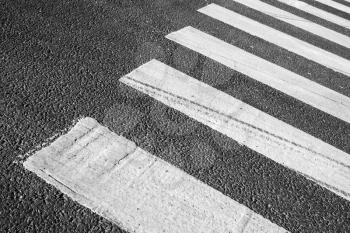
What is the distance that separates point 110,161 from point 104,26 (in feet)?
6.81

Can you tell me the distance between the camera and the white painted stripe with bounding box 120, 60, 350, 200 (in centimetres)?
289

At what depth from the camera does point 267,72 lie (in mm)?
4098

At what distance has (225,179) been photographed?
8.56ft

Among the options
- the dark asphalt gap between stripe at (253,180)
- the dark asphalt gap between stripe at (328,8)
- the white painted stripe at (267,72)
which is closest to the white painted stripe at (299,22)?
the dark asphalt gap between stripe at (328,8)

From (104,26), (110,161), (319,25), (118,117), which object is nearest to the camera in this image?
(110,161)

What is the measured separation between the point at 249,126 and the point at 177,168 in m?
0.84

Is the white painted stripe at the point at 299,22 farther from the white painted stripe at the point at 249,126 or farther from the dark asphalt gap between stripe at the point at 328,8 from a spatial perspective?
the white painted stripe at the point at 249,126

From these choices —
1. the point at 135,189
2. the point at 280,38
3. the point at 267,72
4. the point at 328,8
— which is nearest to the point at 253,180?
the point at 135,189

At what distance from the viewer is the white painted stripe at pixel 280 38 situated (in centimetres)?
475

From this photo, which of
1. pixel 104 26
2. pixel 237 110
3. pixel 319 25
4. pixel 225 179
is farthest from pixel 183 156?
pixel 319 25

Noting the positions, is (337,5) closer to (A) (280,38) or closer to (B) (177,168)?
(A) (280,38)

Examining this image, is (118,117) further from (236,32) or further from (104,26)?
(236,32)

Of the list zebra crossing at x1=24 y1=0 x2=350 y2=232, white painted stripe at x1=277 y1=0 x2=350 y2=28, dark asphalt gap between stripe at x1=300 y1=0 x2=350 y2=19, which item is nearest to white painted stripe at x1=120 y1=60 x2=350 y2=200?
zebra crossing at x1=24 y1=0 x2=350 y2=232

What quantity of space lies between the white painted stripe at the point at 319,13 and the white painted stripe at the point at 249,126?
12.0ft
